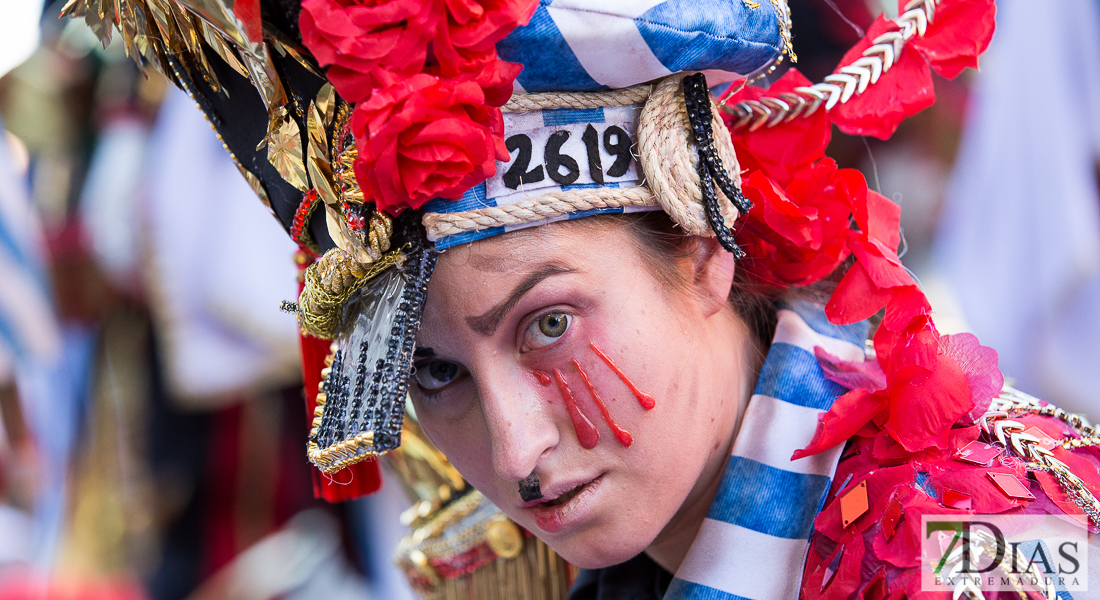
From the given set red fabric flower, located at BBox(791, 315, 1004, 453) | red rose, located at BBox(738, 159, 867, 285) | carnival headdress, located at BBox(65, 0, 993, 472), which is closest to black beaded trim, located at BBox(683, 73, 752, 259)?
carnival headdress, located at BBox(65, 0, 993, 472)

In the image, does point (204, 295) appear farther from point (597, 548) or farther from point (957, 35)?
point (957, 35)

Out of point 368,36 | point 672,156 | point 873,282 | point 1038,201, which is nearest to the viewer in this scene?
point 368,36

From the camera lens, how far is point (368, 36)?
3.06 ft

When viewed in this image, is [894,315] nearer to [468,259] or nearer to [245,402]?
[468,259]

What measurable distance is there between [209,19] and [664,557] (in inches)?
42.7

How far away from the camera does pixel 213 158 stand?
117 inches

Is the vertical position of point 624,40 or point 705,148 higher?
point 624,40

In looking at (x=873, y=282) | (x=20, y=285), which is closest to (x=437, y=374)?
(x=873, y=282)

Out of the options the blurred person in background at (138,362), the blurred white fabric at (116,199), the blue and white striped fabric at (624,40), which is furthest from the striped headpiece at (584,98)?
the blurred white fabric at (116,199)

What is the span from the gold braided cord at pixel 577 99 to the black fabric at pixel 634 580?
2.89ft

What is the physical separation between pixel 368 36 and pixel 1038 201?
2465 mm

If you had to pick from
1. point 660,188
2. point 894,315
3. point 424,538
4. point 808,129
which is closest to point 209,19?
point 660,188

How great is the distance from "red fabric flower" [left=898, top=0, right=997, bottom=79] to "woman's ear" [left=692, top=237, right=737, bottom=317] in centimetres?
43

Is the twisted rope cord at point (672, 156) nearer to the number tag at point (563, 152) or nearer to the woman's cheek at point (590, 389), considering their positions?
the number tag at point (563, 152)
